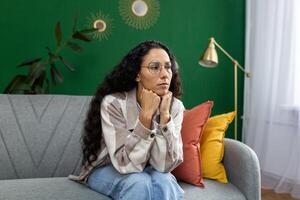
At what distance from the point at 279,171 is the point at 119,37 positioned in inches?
67.9

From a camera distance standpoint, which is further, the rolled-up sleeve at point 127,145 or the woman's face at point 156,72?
the woman's face at point 156,72

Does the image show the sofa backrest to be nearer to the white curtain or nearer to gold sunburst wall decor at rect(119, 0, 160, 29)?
gold sunburst wall decor at rect(119, 0, 160, 29)

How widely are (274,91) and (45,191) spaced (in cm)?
196

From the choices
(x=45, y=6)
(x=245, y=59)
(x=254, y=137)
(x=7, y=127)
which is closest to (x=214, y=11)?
(x=245, y=59)

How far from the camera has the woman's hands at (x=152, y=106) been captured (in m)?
1.47

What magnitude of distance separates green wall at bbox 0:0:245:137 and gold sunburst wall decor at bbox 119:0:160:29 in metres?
0.05

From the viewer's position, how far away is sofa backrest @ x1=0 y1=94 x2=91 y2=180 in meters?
1.84

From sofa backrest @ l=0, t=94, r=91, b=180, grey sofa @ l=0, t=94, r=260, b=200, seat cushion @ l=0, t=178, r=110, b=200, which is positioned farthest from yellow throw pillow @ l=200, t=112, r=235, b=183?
sofa backrest @ l=0, t=94, r=91, b=180

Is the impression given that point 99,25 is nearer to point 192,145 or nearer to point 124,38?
point 124,38

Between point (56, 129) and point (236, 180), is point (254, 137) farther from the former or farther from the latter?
point (56, 129)

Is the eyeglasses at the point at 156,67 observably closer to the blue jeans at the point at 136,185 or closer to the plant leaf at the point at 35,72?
the blue jeans at the point at 136,185

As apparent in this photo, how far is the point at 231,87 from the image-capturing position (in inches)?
125

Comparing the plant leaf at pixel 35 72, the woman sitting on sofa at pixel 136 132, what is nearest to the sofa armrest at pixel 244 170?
the woman sitting on sofa at pixel 136 132

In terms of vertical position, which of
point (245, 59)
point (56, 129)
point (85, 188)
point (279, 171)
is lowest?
point (279, 171)
